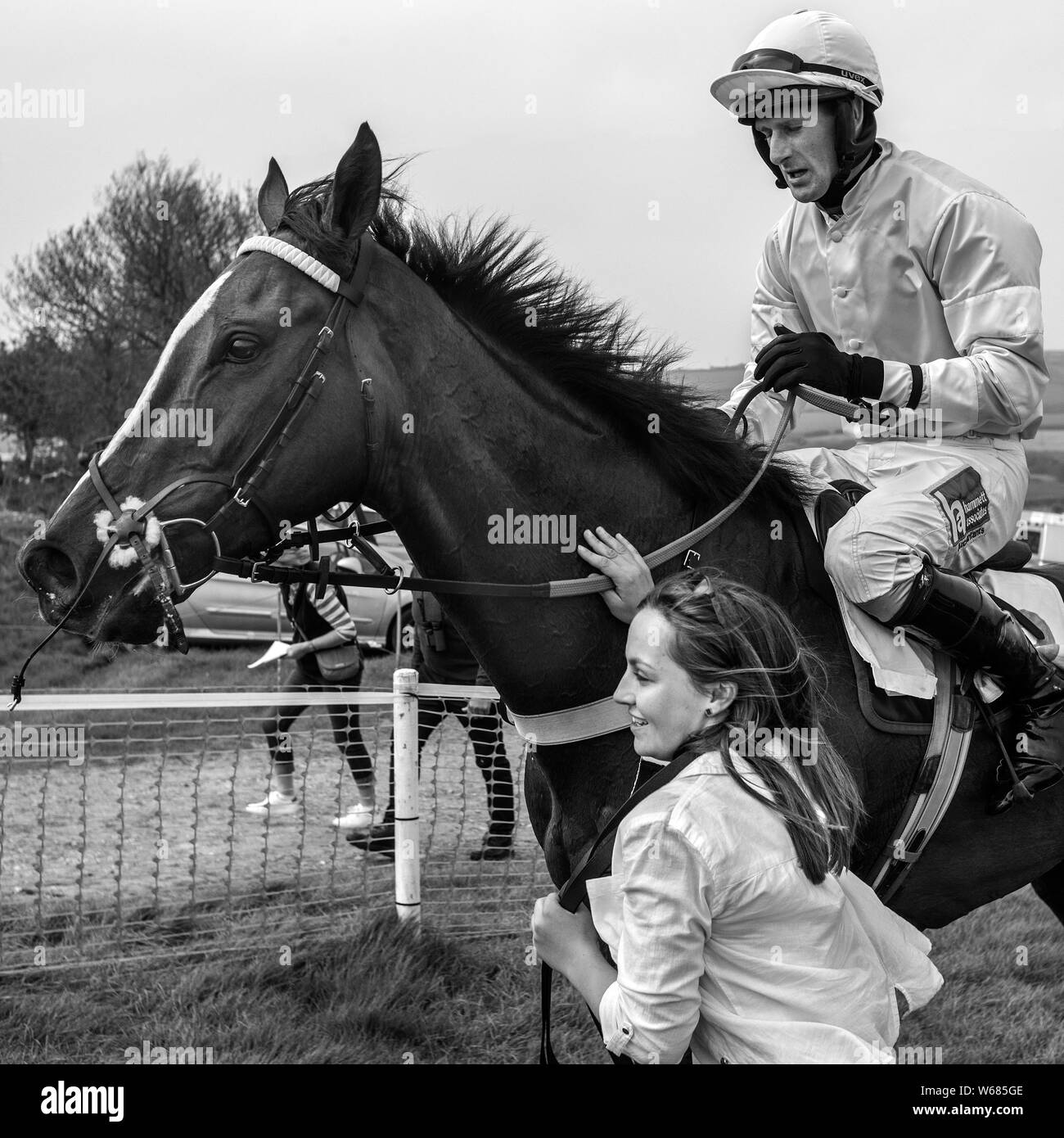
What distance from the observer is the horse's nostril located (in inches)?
90.7

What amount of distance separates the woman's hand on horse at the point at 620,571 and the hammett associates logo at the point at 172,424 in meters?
0.82

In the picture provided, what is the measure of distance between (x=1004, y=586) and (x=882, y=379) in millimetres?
746

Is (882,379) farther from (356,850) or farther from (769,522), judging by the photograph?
(356,850)

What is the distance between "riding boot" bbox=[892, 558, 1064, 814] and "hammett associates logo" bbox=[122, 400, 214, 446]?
4.97 ft

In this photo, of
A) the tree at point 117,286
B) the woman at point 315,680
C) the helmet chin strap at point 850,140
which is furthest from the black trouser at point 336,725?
the tree at point 117,286

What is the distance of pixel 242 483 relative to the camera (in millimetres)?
2389

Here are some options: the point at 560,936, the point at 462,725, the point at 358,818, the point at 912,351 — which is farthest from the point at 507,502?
the point at 358,818

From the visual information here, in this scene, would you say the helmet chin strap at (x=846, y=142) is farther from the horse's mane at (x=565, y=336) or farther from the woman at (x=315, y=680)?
the woman at (x=315, y=680)

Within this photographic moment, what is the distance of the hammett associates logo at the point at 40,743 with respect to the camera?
4.47 m

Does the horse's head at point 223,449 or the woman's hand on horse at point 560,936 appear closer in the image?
the woman's hand on horse at point 560,936

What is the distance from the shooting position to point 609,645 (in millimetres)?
2627

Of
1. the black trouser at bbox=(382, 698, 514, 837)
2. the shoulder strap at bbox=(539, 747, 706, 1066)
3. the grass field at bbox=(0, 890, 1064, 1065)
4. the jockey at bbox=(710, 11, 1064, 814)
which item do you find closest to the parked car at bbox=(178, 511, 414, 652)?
the black trouser at bbox=(382, 698, 514, 837)

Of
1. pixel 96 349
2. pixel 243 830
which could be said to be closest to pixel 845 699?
pixel 243 830
